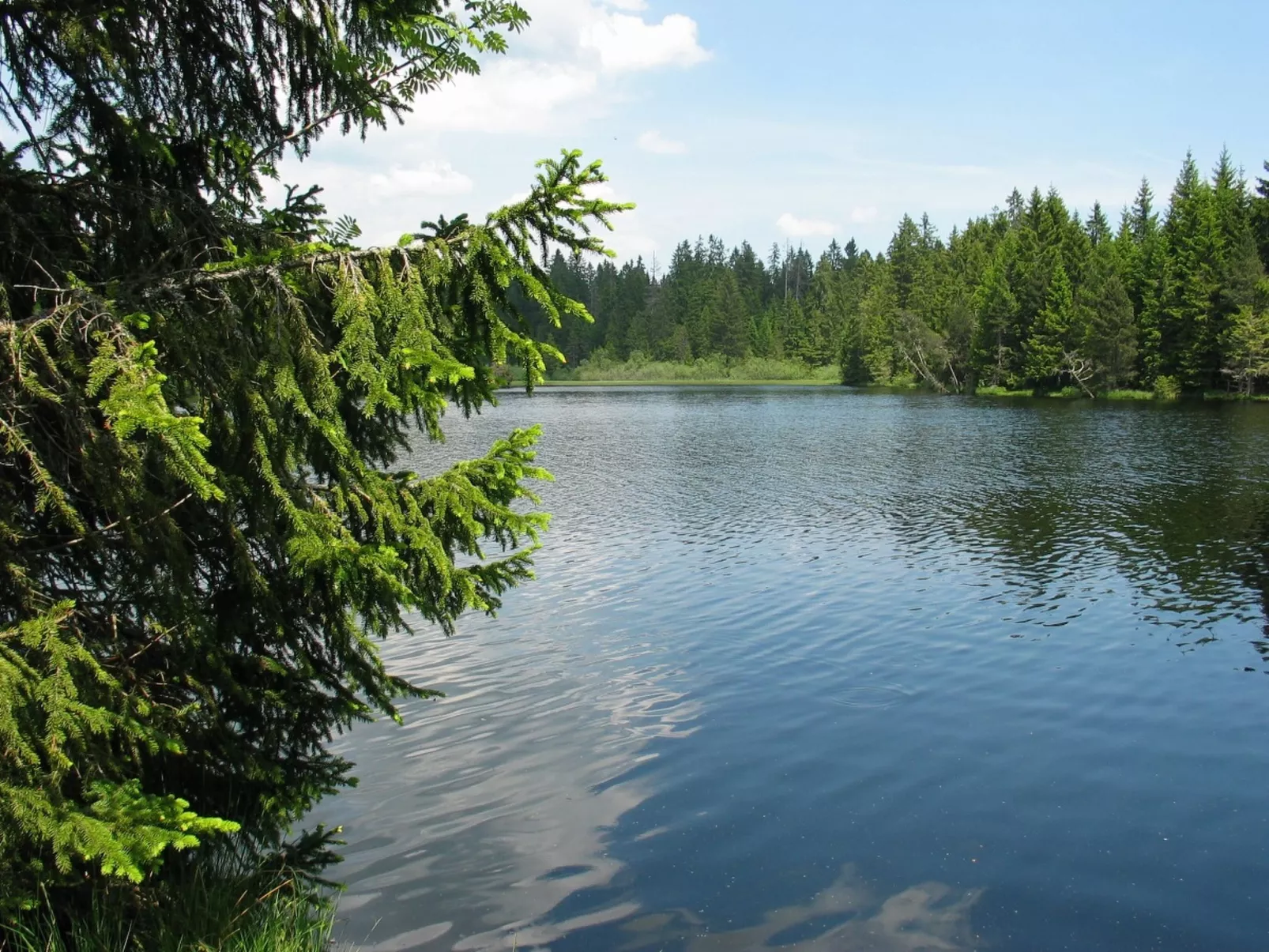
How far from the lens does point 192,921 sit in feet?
16.4

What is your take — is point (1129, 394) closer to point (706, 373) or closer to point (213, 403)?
point (706, 373)

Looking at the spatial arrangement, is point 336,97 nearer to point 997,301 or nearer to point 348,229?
point 348,229

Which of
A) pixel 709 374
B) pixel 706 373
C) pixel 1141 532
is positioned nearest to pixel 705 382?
pixel 709 374

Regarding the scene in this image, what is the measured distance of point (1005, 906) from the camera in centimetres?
673

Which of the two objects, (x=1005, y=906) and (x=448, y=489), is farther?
(x=1005, y=906)

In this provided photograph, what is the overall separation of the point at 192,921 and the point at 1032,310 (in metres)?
84.8

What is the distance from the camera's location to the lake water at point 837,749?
672 centimetres

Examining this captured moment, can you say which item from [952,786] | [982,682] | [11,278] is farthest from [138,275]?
[982,682]

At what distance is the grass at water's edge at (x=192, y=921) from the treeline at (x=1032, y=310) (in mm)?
53214

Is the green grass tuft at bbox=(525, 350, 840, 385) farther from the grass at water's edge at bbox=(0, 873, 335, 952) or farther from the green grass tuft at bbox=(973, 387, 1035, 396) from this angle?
the grass at water's edge at bbox=(0, 873, 335, 952)

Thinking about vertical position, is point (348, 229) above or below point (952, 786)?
above

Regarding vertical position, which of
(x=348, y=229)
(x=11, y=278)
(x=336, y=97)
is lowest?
(x=11, y=278)

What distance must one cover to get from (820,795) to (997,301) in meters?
81.8

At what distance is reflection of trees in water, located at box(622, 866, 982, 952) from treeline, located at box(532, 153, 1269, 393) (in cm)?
5260
